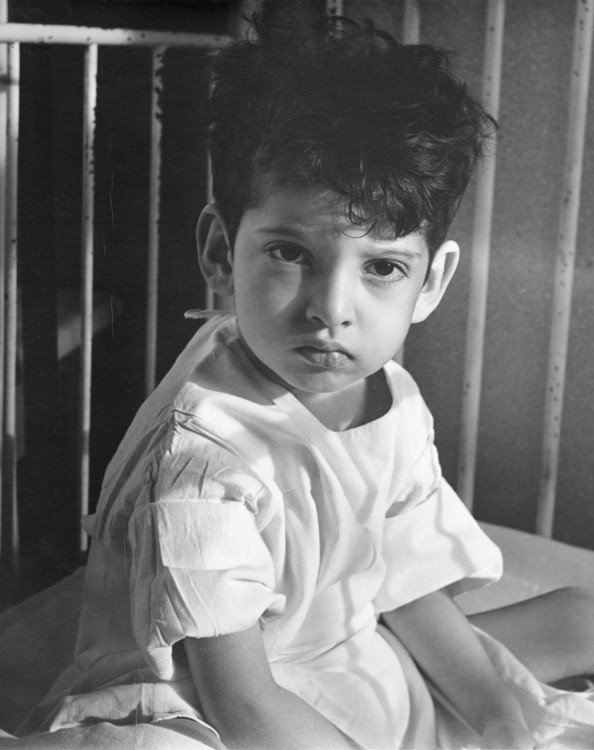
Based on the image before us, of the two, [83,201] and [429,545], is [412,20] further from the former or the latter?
[429,545]

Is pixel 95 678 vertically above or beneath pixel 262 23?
beneath

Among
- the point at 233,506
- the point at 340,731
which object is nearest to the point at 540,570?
the point at 340,731

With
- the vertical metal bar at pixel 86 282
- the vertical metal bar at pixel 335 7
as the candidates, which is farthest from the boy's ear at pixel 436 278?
the vertical metal bar at pixel 86 282

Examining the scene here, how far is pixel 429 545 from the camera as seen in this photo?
2.68ft

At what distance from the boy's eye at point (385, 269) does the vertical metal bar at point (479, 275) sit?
0.24 m

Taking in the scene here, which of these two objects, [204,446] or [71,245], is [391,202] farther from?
[71,245]

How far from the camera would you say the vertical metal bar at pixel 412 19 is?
2.48ft

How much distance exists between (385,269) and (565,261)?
377mm

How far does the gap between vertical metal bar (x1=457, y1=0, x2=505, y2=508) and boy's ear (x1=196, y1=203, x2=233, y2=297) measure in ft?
0.97

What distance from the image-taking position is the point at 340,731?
2.30 ft

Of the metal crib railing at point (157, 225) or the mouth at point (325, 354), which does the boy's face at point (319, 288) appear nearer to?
the mouth at point (325, 354)

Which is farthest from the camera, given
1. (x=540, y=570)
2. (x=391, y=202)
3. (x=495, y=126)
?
(x=540, y=570)

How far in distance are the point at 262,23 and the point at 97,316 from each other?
1.06ft

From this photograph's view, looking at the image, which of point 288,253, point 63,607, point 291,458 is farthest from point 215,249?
point 63,607
